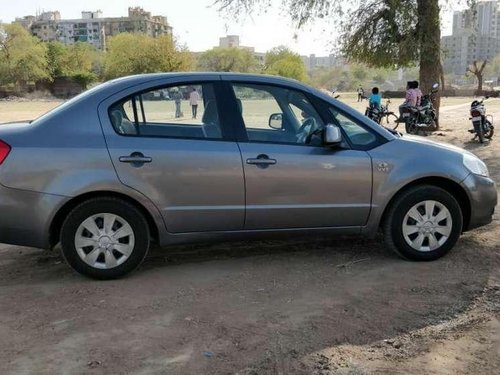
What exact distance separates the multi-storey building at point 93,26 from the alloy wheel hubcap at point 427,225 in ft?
579

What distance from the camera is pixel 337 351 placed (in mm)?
3404

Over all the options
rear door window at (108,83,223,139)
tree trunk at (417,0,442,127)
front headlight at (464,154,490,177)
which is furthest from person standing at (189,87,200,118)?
tree trunk at (417,0,442,127)

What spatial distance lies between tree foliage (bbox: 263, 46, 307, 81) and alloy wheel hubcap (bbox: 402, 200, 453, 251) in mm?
99029

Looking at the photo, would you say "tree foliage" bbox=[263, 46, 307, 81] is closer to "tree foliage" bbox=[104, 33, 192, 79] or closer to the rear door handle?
"tree foliage" bbox=[104, 33, 192, 79]

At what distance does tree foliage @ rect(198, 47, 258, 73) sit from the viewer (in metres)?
112

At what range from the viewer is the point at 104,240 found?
4508 mm

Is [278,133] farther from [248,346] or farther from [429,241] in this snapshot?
[248,346]

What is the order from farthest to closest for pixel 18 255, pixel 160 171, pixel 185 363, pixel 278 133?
pixel 18 255 → pixel 278 133 → pixel 160 171 → pixel 185 363

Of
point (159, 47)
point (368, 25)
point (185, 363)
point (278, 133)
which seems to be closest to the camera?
point (185, 363)

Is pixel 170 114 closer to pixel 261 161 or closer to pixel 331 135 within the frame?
pixel 261 161

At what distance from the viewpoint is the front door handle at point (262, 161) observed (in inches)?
182

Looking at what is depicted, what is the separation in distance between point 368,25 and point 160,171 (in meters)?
14.9

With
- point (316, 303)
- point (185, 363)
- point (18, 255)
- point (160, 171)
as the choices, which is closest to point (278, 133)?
point (160, 171)

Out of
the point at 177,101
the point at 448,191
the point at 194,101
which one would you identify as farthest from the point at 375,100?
the point at 177,101
